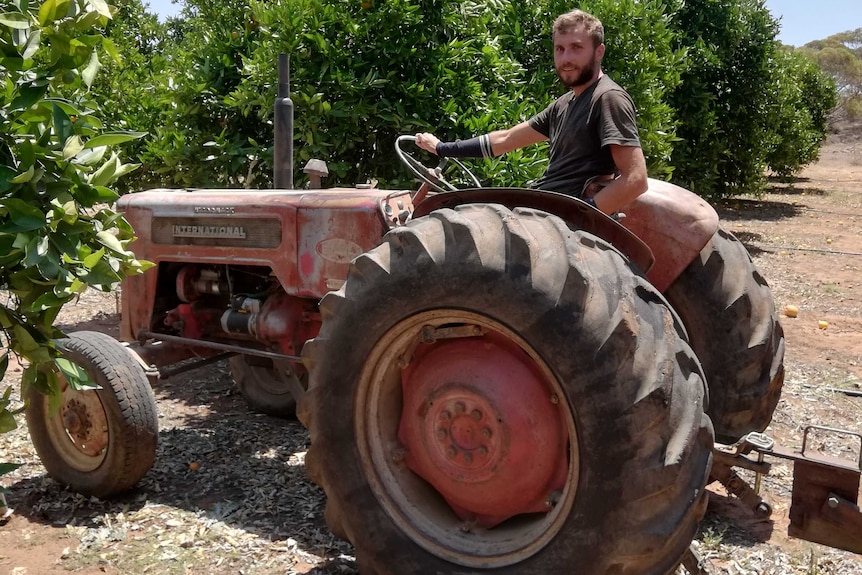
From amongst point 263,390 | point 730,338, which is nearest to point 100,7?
point 730,338

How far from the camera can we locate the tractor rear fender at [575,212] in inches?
111

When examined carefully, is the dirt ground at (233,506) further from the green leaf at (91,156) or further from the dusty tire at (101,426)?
the green leaf at (91,156)

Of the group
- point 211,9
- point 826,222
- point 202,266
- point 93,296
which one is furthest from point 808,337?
point 826,222

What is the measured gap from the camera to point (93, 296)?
894 cm

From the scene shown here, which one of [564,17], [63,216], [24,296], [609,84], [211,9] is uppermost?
[211,9]

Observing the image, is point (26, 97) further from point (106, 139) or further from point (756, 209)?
point (756, 209)

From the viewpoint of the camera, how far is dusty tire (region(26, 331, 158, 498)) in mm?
3604

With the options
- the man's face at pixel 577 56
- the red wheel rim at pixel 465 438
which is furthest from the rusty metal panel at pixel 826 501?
the man's face at pixel 577 56

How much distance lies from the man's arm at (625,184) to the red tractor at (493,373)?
0.60ft

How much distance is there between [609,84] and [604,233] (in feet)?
2.54

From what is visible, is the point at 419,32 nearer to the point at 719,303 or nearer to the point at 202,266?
the point at 202,266

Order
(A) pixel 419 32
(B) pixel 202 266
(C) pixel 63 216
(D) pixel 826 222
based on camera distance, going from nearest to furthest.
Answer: (C) pixel 63 216, (B) pixel 202 266, (A) pixel 419 32, (D) pixel 826 222

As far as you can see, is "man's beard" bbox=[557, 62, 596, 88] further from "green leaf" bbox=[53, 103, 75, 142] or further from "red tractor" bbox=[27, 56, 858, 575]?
"green leaf" bbox=[53, 103, 75, 142]

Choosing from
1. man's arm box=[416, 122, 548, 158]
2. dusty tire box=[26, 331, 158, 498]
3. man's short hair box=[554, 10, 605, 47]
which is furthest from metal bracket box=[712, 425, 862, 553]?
dusty tire box=[26, 331, 158, 498]
